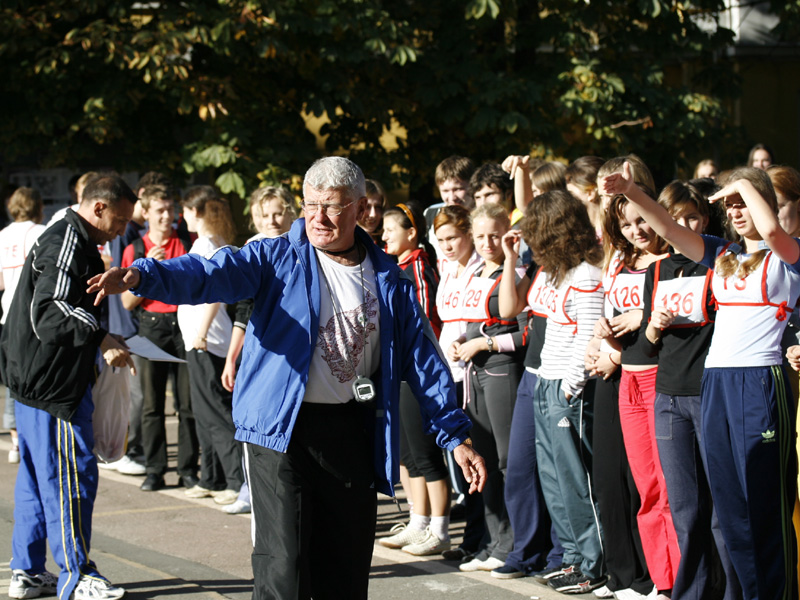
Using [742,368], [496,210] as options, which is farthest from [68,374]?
[742,368]

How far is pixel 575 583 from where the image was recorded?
538 centimetres

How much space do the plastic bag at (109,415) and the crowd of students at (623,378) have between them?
1688 millimetres

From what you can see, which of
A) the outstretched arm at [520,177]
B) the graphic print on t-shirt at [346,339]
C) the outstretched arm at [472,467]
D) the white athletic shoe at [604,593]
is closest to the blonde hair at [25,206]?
the outstretched arm at [520,177]

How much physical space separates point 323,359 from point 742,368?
1.86 m

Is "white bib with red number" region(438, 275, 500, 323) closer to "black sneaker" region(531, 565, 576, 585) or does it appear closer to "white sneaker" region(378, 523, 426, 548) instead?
"white sneaker" region(378, 523, 426, 548)

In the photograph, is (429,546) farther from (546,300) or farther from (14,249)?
(14,249)

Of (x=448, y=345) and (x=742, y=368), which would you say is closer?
(x=742, y=368)

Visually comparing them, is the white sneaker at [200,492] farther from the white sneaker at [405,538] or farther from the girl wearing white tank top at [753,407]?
the girl wearing white tank top at [753,407]

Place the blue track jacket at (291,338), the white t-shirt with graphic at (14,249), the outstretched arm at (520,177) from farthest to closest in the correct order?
the white t-shirt with graphic at (14,249), the outstretched arm at (520,177), the blue track jacket at (291,338)

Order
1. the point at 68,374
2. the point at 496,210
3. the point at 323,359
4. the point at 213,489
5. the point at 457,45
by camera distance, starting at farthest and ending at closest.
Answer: the point at 457,45
the point at 213,489
the point at 496,210
the point at 68,374
the point at 323,359

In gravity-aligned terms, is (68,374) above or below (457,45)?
below

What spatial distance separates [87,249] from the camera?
520 cm

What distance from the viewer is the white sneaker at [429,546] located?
241 inches

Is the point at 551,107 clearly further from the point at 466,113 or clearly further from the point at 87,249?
the point at 87,249
